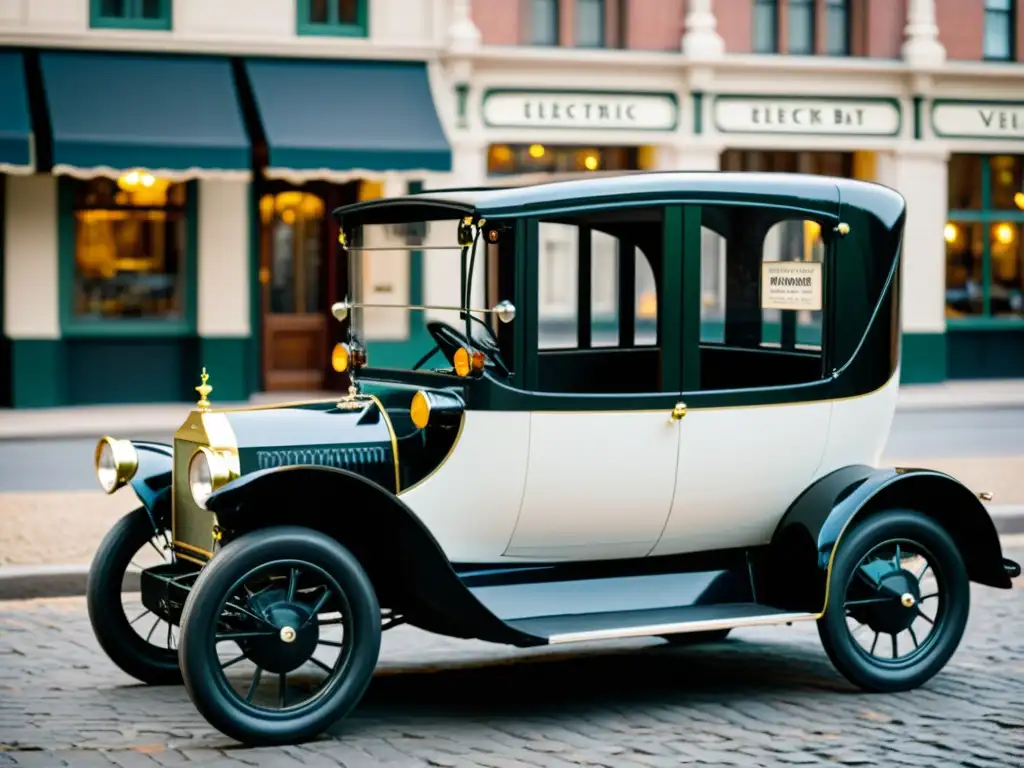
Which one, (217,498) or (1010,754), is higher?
(217,498)

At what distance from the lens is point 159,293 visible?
1989cm

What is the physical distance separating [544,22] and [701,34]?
6.39 feet

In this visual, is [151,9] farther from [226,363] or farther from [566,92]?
[566,92]

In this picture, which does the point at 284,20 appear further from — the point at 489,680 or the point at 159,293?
the point at 489,680

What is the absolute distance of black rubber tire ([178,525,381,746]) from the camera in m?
5.38

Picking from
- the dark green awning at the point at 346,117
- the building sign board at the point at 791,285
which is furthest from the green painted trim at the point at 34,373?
the building sign board at the point at 791,285

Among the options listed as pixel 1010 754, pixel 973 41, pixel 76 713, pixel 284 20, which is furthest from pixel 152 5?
pixel 1010 754

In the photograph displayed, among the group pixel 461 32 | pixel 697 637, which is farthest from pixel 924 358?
pixel 697 637

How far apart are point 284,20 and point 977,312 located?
1008 cm

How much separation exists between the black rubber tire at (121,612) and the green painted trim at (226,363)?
13429 mm

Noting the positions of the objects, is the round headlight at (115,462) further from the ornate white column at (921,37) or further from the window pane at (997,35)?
the window pane at (997,35)

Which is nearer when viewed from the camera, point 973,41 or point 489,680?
point 489,680

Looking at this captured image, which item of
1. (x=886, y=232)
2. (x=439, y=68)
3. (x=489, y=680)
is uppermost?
(x=439, y=68)

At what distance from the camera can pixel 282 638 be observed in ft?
18.2
